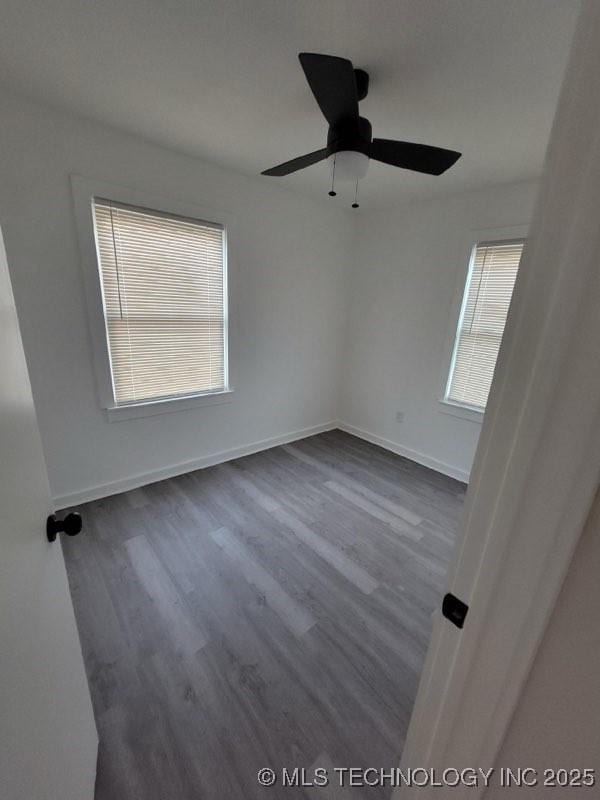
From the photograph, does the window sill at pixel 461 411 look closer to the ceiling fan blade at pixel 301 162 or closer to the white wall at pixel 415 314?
the white wall at pixel 415 314

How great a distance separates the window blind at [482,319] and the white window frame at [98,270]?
2107 millimetres

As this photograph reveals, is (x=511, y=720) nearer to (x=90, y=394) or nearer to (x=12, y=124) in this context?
(x=90, y=394)

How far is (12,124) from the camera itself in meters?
1.75

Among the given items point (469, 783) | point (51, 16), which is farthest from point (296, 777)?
point (51, 16)

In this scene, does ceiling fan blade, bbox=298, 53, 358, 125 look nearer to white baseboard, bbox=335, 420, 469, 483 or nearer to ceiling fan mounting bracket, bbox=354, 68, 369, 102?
ceiling fan mounting bracket, bbox=354, 68, 369, 102

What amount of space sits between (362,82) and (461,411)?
8.25 ft

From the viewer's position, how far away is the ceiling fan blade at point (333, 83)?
112 cm

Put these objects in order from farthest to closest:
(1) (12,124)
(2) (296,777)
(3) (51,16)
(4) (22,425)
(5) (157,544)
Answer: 1. (5) (157,544)
2. (1) (12,124)
3. (3) (51,16)
4. (2) (296,777)
5. (4) (22,425)

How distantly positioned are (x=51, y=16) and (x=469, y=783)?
103 inches

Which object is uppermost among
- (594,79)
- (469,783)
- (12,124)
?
(12,124)

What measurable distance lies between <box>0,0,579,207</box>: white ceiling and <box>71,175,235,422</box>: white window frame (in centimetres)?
37

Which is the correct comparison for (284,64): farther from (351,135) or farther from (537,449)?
(537,449)

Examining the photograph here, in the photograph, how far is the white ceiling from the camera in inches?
46.6

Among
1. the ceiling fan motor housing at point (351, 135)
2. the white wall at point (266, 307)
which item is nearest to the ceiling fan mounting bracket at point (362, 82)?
the ceiling fan motor housing at point (351, 135)
